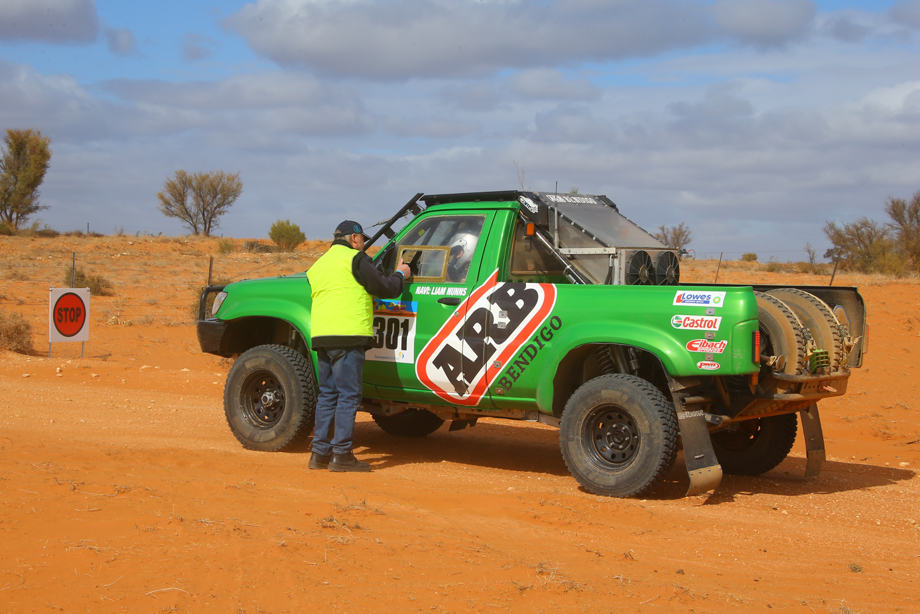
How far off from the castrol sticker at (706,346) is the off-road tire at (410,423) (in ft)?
12.3

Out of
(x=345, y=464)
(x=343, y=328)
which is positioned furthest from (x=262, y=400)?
(x=343, y=328)

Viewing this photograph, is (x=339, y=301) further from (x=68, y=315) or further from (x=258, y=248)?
(x=258, y=248)

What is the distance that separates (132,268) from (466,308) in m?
31.4

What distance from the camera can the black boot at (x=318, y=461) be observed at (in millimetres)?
7859

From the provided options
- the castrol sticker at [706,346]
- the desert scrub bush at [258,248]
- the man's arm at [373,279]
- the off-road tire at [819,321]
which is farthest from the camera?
the desert scrub bush at [258,248]

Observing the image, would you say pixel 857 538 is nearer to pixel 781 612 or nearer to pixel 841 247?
pixel 781 612

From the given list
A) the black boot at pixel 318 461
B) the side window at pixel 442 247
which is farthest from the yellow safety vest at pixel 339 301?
the black boot at pixel 318 461

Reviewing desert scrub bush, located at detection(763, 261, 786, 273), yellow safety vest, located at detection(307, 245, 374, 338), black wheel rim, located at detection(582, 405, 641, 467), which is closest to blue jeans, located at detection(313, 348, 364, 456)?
yellow safety vest, located at detection(307, 245, 374, 338)

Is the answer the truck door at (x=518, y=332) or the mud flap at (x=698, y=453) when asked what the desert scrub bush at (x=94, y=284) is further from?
the mud flap at (x=698, y=453)

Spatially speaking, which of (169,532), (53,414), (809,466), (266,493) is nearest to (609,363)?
(809,466)

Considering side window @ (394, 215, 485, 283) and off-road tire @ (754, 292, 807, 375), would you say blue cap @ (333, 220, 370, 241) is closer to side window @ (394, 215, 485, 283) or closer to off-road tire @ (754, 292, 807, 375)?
side window @ (394, 215, 485, 283)

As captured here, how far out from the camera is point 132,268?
36.7 meters

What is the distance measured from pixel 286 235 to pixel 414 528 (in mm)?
43881

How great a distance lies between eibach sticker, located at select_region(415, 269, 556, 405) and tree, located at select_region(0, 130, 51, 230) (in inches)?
1934
